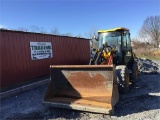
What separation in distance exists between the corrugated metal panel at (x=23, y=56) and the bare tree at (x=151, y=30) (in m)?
38.0

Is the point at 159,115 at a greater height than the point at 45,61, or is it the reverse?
the point at 45,61

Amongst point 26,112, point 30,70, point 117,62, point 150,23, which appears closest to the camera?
point 26,112

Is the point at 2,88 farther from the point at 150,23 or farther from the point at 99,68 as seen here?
the point at 150,23

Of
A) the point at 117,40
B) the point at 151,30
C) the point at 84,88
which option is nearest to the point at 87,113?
the point at 84,88

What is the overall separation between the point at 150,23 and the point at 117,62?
4728 centimetres

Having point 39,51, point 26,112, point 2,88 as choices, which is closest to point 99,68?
point 26,112

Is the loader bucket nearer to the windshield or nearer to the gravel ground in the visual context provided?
the gravel ground

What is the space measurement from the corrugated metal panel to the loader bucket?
9.23 ft

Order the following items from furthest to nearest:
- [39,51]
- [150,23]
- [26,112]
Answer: [150,23]
[39,51]
[26,112]

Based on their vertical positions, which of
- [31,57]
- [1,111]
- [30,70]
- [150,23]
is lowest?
[1,111]

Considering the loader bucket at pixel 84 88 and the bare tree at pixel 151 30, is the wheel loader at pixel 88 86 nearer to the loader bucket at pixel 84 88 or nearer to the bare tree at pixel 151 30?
the loader bucket at pixel 84 88

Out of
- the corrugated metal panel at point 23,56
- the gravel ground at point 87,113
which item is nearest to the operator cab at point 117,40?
the gravel ground at point 87,113

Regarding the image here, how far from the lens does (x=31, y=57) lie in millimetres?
9359

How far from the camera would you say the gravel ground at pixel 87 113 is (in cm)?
506
